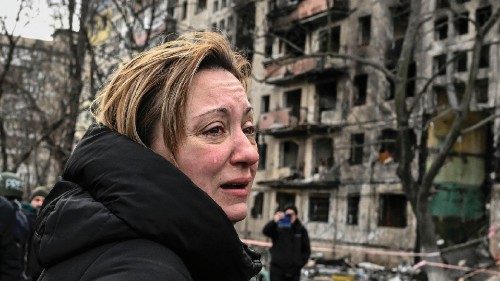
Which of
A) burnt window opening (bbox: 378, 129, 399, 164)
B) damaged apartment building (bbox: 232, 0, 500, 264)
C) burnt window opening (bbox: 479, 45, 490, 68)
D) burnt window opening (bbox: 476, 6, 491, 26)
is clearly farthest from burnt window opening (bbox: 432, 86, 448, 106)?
burnt window opening (bbox: 476, 6, 491, 26)

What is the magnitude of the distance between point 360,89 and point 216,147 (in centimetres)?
3168

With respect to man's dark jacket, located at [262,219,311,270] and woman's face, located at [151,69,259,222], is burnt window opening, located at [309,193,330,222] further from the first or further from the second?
woman's face, located at [151,69,259,222]

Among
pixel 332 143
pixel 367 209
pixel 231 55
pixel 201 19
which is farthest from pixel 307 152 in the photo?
pixel 231 55

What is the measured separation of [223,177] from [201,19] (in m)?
45.3

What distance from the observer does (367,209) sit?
1175 inches

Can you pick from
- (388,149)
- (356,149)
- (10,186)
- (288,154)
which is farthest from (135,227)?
(288,154)

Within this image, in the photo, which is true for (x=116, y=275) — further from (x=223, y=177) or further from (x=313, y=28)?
(x=313, y=28)

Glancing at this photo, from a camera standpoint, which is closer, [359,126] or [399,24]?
[399,24]

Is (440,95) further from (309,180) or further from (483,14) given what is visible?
(309,180)

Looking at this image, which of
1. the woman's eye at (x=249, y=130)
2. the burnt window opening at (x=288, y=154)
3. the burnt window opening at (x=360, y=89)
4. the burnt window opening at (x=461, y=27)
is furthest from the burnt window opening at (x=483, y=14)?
the woman's eye at (x=249, y=130)

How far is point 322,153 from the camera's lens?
Result: 35.1 m

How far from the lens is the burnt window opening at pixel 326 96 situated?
3528 centimetres

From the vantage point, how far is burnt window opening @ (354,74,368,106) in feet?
106

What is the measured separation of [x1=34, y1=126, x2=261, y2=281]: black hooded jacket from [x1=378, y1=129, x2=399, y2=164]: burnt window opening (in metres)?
28.1
